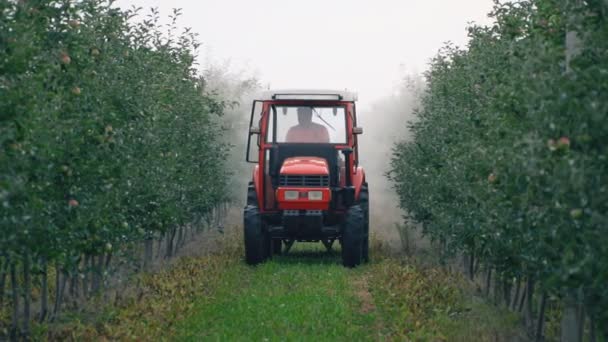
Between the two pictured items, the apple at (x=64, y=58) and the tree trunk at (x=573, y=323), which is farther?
the apple at (x=64, y=58)

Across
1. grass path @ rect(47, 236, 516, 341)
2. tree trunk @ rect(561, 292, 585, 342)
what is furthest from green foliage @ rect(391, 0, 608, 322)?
grass path @ rect(47, 236, 516, 341)

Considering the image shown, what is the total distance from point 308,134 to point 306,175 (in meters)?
0.96

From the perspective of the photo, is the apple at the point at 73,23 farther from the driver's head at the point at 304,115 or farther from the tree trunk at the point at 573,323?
the driver's head at the point at 304,115

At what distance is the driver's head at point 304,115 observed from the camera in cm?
1802

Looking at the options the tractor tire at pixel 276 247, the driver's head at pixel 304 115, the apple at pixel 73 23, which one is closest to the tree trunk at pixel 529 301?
the apple at pixel 73 23

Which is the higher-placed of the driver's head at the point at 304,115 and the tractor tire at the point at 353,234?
the driver's head at the point at 304,115

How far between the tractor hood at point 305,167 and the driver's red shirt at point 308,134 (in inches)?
15.0

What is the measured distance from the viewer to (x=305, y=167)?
17.8 m

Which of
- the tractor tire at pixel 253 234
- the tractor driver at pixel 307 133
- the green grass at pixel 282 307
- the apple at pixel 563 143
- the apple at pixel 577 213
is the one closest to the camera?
the apple at pixel 577 213

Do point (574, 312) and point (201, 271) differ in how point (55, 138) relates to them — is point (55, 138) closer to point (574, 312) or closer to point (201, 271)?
point (574, 312)

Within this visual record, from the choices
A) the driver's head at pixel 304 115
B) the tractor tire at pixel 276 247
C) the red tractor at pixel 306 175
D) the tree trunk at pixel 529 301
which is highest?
the driver's head at pixel 304 115

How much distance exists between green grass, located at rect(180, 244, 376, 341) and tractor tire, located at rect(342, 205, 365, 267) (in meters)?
0.26

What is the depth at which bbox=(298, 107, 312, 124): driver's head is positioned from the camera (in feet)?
59.1

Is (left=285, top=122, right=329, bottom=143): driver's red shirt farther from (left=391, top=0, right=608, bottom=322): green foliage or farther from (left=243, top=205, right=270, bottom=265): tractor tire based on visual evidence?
(left=391, top=0, right=608, bottom=322): green foliage
